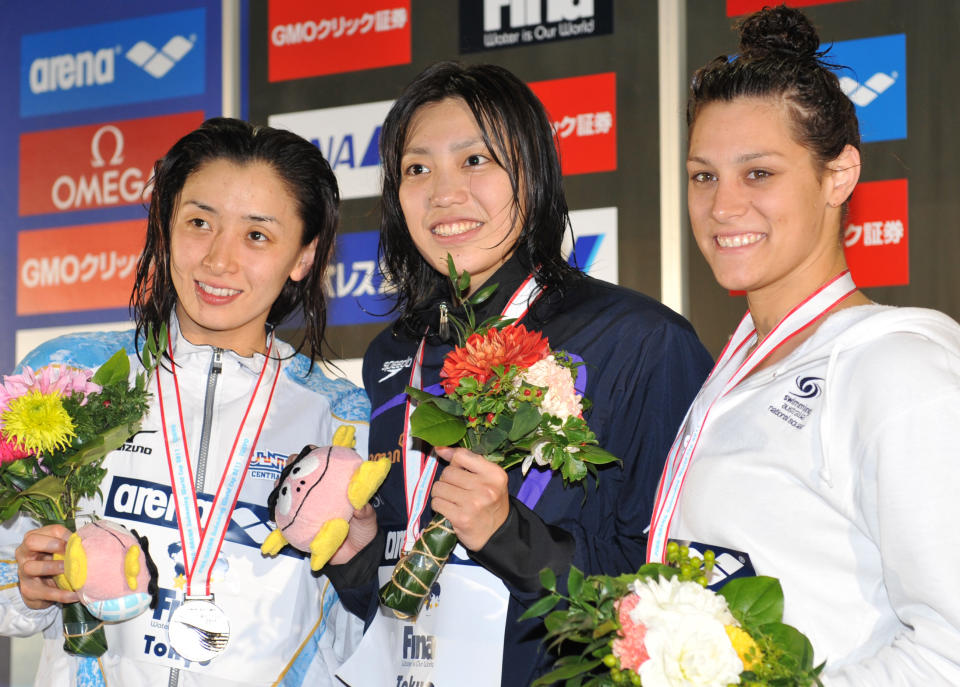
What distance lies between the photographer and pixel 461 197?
6.46 ft

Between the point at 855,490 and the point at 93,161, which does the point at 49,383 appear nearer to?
the point at 855,490

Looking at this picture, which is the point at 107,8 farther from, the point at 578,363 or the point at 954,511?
the point at 954,511

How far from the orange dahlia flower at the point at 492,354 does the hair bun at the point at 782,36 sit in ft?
2.00

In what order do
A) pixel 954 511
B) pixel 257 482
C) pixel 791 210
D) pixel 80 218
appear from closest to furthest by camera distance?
pixel 954 511, pixel 791 210, pixel 257 482, pixel 80 218

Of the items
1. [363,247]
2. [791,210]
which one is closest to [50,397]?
[791,210]

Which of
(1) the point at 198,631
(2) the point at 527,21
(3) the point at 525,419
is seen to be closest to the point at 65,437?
(1) the point at 198,631

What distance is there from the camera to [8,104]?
4707 mm

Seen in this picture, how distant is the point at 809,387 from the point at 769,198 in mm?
325

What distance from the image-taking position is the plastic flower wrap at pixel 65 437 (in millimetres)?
1875

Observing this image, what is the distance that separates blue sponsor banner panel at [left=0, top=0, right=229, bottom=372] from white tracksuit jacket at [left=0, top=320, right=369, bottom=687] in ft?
7.90

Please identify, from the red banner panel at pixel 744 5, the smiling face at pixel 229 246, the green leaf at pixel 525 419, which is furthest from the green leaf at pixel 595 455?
the red banner panel at pixel 744 5

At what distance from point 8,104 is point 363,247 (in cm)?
195

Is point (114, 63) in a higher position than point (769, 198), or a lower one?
higher

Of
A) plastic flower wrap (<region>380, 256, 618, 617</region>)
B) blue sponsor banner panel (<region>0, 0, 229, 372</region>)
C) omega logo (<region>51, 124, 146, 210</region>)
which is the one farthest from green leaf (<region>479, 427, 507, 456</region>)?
omega logo (<region>51, 124, 146, 210</region>)
